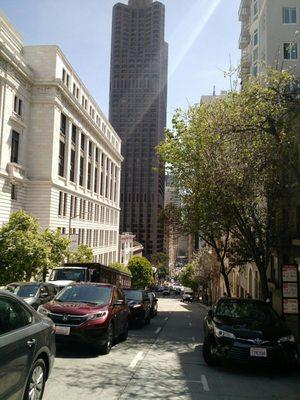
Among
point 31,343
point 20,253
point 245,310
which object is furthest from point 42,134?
point 31,343

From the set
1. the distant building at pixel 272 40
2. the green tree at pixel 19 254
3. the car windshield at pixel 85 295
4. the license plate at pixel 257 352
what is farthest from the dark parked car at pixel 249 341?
the green tree at pixel 19 254

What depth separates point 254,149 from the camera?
54.7 ft

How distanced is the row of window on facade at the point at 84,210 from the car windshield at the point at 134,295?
3184cm

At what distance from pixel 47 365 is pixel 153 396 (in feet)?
6.00

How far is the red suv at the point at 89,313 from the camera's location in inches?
368

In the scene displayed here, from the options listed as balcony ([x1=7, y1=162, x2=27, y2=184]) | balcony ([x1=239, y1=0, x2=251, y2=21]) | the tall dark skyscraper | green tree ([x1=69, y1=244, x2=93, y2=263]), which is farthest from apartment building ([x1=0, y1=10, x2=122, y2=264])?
the tall dark skyscraper

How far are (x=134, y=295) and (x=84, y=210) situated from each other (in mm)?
44408

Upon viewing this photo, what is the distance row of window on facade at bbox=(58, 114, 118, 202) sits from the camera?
170 feet

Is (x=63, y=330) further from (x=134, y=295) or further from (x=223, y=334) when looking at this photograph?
(x=134, y=295)

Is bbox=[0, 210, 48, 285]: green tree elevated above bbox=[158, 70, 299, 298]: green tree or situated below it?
below

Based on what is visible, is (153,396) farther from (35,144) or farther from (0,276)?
(35,144)

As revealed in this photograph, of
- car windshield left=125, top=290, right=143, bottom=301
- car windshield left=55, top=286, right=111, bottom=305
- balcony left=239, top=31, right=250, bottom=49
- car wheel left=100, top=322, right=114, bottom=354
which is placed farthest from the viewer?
balcony left=239, top=31, right=250, bottom=49

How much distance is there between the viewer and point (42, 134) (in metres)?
46.6

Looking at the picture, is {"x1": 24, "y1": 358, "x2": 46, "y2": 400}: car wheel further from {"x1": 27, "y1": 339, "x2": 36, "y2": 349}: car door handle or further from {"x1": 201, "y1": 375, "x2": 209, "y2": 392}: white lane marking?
{"x1": 201, "y1": 375, "x2": 209, "y2": 392}: white lane marking
